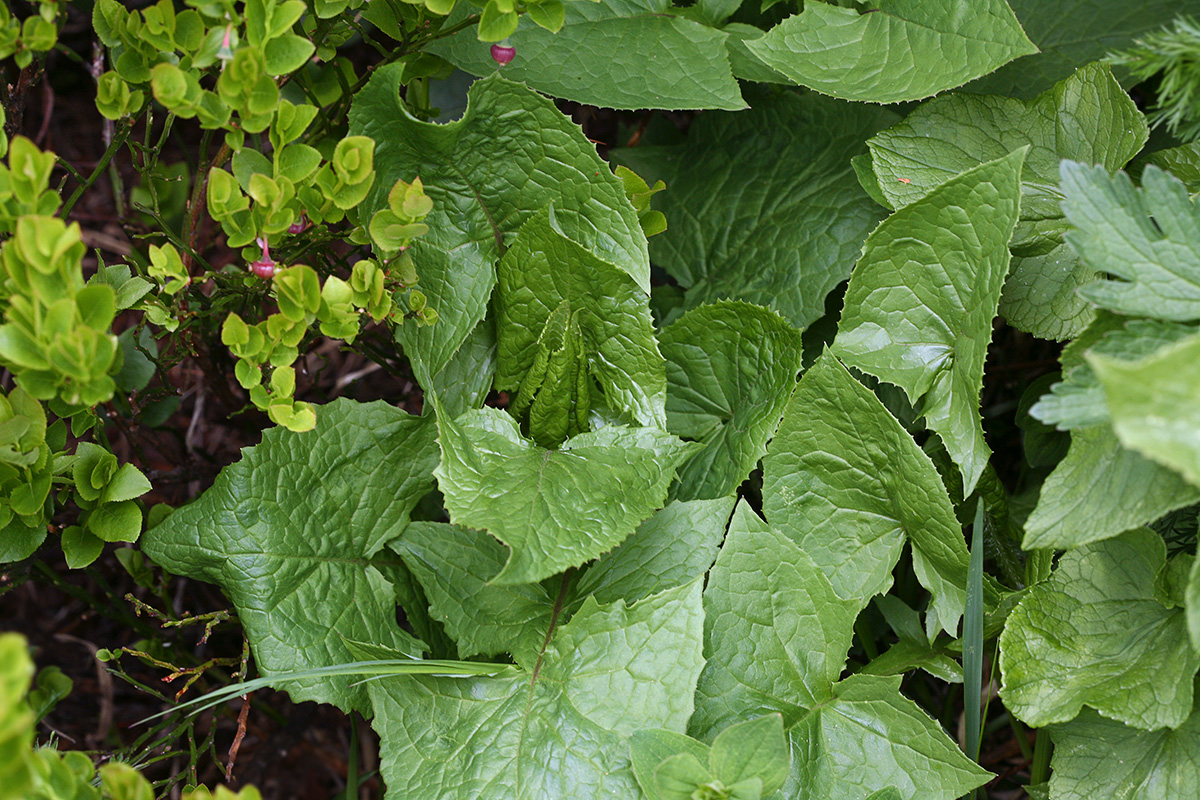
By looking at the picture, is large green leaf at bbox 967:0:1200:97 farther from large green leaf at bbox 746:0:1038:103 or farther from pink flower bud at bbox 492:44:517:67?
pink flower bud at bbox 492:44:517:67

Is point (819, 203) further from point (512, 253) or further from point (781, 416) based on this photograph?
point (512, 253)

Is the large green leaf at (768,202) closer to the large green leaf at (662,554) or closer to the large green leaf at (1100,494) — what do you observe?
the large green leaf at (662,554)

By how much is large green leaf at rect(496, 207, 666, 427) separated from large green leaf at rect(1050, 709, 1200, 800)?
0.61 m

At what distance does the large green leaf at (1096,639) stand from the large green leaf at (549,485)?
0.44 metres

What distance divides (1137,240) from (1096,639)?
0.45m

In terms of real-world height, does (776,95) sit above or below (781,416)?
above

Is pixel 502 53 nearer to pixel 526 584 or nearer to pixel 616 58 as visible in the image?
pixel 616 58

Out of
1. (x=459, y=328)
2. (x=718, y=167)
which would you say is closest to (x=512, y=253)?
(x=459, y=328)

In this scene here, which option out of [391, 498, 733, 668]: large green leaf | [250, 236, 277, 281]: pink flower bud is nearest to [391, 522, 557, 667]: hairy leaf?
[391, 498, 733, 668]: large green leaf

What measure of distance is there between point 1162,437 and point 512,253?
2.38 ft

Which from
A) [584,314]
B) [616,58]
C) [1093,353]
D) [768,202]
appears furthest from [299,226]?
[1093,353]

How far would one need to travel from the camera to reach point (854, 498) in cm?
120

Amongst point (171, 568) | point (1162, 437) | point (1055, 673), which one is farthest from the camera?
point (171, 568)

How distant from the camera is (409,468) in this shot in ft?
4.00
